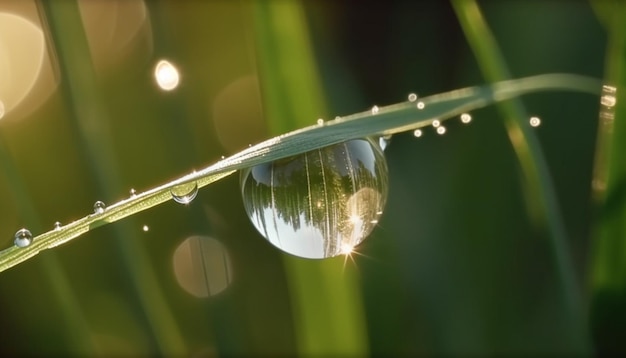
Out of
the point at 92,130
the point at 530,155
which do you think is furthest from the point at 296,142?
the point at 92,130

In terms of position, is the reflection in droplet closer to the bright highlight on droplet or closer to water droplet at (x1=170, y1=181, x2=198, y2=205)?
the bright highlight on droplet

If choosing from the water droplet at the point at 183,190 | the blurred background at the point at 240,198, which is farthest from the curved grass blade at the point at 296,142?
the blurred background at the point at 240,198

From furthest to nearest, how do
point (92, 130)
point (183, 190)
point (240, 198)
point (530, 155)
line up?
point (240, 198), point (92, 130), point (530, 155), point (183, 190)

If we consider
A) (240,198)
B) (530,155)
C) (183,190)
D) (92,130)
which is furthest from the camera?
(240,198)

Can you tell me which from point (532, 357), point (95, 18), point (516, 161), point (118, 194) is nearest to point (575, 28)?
point (516, 161)

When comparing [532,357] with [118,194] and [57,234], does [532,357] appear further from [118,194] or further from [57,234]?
[57,234]

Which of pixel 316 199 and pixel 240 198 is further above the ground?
pixel 240 198

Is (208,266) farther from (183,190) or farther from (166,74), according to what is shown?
(183,190)

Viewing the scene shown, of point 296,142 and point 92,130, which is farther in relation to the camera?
point 92,130
